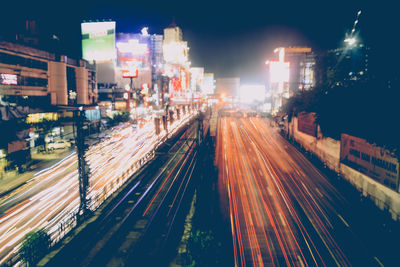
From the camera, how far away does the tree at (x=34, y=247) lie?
995 centimetres

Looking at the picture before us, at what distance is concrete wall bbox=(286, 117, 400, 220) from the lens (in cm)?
1314

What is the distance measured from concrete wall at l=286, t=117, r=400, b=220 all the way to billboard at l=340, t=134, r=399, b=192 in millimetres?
391

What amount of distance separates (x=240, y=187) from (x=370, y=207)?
855 centimetres

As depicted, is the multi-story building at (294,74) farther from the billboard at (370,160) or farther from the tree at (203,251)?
the tree at (203,251)

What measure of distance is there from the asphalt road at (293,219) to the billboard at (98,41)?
31.9m

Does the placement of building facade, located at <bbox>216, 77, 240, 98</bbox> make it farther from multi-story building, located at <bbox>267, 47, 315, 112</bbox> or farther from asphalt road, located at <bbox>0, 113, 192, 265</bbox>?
asphalt road, located at <bbox>0, 113, 192, 265</bbox>

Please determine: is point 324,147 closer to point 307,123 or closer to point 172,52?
point 307,123

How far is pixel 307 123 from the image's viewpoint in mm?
28609

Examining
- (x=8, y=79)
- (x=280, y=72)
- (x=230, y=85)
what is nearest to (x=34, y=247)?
(x=8, y=79)

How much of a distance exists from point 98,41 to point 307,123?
38347 millimetres

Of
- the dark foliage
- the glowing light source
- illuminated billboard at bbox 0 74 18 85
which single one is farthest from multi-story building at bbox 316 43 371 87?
the glowing light source

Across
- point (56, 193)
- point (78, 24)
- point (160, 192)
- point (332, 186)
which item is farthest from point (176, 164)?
point (78, 24)

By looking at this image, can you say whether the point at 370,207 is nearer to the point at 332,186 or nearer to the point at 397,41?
the point at 332,186

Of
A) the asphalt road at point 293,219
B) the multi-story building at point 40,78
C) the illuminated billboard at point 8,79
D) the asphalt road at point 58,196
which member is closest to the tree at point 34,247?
the asphalt road at point 58,196
